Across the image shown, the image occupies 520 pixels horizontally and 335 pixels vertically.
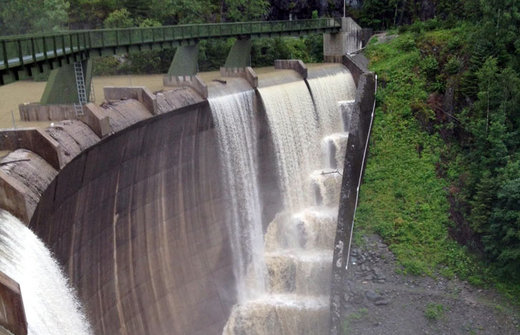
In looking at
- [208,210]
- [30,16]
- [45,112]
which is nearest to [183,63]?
[208,210]

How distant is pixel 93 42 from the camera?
2386 cm

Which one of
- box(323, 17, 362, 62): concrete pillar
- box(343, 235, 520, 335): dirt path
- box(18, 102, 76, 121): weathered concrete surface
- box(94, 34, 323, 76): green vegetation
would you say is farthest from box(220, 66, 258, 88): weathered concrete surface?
box(323, 17, 362, 62): concrete pillar

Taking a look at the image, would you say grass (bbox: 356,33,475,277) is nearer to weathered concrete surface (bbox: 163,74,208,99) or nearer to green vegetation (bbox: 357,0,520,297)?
green vegetation (bbox: 357,0,520,297)

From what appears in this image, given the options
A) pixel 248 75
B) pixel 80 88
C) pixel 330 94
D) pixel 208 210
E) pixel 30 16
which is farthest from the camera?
pixel 30 16

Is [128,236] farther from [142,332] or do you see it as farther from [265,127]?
[265,127]

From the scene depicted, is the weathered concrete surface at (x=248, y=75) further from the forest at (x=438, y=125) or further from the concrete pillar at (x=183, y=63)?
the forest at (x=438, y=125)

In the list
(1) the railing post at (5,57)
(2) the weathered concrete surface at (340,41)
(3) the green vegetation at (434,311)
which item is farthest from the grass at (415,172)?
(1) the railing post at (5,57)

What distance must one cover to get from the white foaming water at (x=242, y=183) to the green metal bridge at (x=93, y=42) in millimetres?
4543

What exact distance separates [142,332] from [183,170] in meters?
7.35

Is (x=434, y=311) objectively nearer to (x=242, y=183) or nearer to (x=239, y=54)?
(x=242, y=183)

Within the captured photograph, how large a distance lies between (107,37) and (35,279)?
47.7ft

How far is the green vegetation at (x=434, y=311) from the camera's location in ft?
77.6

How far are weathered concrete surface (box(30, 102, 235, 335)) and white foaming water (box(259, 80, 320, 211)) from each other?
5001 mm

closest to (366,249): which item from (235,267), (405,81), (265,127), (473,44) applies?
(235,267)
